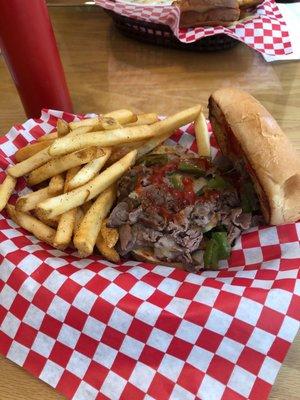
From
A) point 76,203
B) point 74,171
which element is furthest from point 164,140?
point 76,203

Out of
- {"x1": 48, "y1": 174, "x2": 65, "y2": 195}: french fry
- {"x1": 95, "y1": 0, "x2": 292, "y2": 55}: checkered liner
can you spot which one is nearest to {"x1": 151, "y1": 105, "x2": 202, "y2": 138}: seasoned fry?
{"x1": 48, "y1": 174, "x2": 65, "y2": 195}: french fry

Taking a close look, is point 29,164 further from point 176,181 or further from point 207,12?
point 207,12

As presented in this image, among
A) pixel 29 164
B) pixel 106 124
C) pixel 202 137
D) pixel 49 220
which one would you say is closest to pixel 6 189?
pixel 29 164

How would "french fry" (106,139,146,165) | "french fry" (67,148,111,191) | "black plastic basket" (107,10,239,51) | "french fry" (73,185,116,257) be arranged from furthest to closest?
"black plastic basket" (107,10,239,51) < "french fry" (106,139,146,165) < "french fry" (67,148,111,191) < "french fry" (73,185,116,257)

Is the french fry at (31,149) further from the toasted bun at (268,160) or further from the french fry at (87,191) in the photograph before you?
the toasted bun at (268,160)

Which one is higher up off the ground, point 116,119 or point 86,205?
point 116,119

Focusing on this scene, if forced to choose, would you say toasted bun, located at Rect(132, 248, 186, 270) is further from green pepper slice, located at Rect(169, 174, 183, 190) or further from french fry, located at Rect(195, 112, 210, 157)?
french fry, located at Rect(195, 112, 210, 157)
